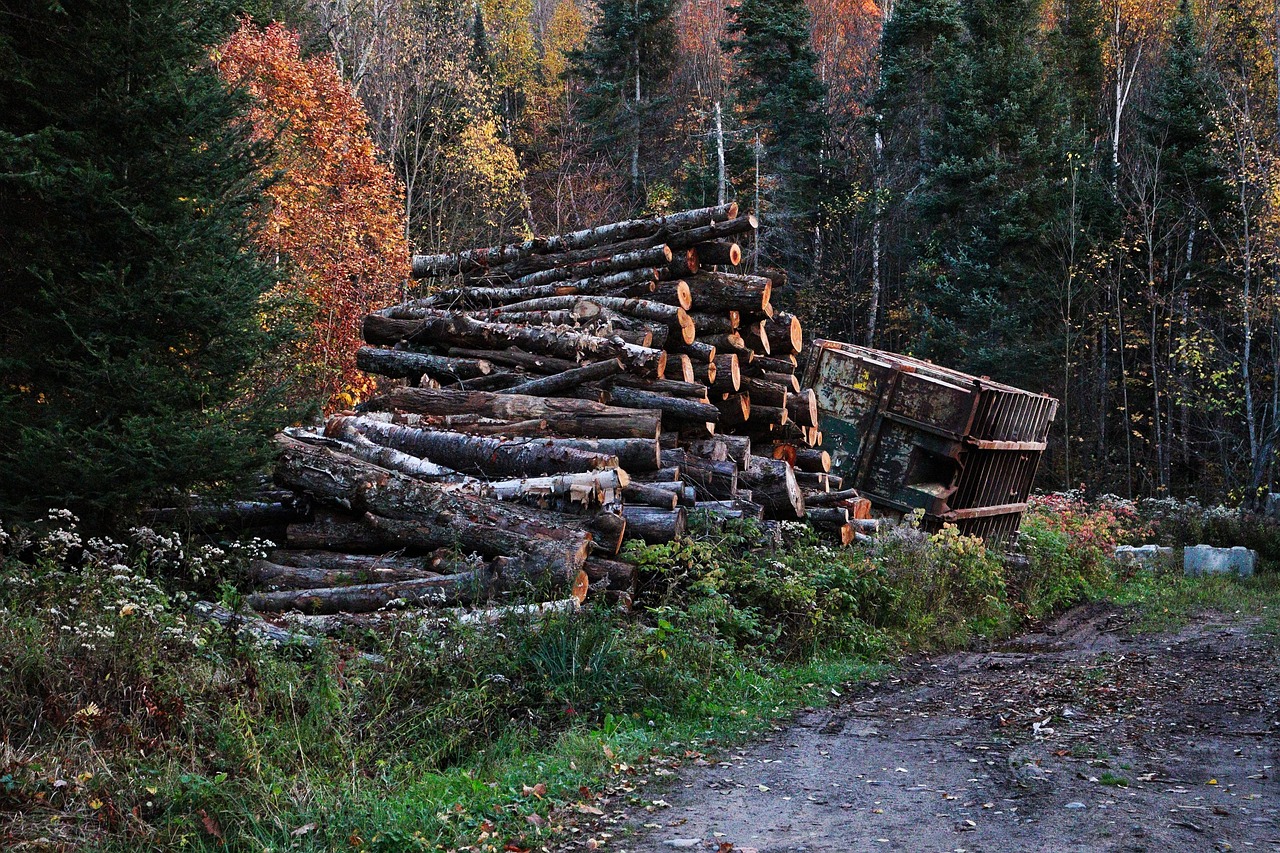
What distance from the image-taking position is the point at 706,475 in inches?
430

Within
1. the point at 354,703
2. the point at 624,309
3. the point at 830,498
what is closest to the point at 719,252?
the point at 624,309

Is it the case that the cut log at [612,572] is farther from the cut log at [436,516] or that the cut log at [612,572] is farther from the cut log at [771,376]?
the cut log at [771,376]

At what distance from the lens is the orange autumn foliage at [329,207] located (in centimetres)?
2177

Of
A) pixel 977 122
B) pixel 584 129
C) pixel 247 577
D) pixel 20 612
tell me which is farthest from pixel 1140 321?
pixel 20 612

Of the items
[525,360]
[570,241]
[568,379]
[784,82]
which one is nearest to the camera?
[568,379]

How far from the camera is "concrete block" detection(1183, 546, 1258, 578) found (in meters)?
18.0

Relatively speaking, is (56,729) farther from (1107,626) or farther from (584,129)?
(584,129)

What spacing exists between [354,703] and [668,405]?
655 cm

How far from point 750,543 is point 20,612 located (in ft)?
20.4

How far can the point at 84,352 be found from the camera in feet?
26.1

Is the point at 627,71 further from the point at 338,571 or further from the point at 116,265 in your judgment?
the point at 338,571

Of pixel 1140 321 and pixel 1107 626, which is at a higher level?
pixel 1140 321

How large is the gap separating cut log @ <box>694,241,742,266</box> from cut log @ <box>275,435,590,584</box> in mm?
6030

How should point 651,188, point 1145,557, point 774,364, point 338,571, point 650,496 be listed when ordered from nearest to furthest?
1. point 338,571
2. point 650,496
3. point 774,364
4. point 1145,557
5. point 651,188
